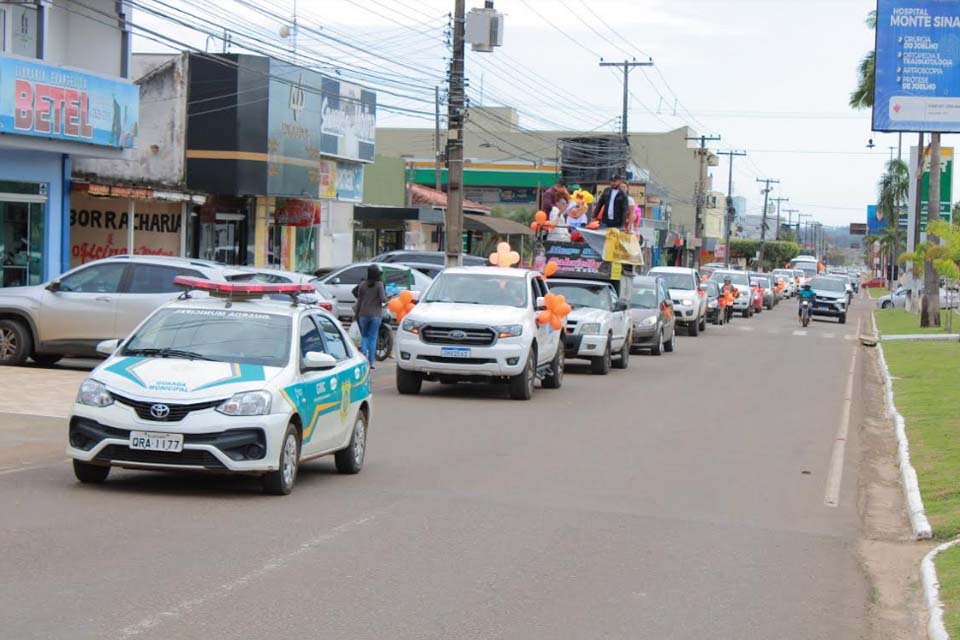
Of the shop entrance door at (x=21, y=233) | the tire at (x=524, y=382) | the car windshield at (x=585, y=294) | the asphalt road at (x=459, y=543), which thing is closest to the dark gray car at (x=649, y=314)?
the car windshield at (x=585, y=294)

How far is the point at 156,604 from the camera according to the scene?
7199 mm

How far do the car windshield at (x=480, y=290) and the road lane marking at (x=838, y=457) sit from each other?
4937 mm

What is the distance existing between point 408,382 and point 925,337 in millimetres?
23583

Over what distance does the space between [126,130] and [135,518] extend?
809 inches

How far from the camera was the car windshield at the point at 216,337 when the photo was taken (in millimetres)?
11148

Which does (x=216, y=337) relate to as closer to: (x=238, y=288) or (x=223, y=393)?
(x=238, y=288)

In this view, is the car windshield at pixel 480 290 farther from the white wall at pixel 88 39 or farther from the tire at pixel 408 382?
the white wall at pixel 88 39

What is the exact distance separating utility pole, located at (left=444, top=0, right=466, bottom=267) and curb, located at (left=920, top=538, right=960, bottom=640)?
66.4ft

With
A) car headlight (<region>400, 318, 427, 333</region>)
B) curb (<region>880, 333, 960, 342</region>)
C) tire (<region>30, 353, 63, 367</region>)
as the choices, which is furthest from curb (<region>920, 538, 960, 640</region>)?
curb (<region>880, 333, 960, 342</region>)

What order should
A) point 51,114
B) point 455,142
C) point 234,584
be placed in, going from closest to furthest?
point 234,584 < point 51,114 < point 455,142

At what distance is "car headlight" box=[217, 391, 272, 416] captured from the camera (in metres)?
10.4

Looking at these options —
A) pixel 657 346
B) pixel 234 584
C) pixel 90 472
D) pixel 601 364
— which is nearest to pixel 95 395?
pixel 90 472

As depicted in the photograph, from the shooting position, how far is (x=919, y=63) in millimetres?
34250

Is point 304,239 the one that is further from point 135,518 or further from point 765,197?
point 765,197
